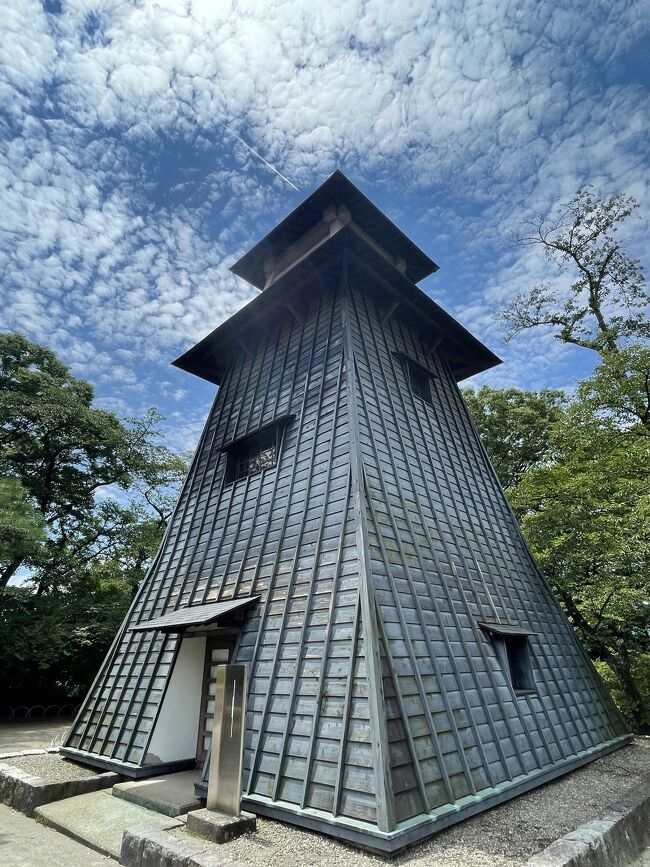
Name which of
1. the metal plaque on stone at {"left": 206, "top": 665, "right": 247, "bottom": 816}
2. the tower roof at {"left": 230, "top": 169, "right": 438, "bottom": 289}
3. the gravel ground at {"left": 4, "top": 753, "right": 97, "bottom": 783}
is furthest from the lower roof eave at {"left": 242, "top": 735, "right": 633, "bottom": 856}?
the tower roof at {"left": 230, "top": 169, "right": 438, "bottom": 289}

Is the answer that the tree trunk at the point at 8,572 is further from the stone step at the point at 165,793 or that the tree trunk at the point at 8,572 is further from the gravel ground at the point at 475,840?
the gravel ground at the point at 475,840

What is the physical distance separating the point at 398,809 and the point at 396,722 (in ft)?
2.19

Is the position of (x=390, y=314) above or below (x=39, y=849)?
above

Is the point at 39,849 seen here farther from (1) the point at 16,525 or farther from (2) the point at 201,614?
(1) the point at 16,525

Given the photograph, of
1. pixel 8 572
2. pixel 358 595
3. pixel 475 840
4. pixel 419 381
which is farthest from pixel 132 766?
pixel 8 572

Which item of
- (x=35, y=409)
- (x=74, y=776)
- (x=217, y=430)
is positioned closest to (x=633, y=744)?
(x=74, y=776)

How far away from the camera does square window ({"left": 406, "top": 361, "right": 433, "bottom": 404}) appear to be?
977 centimetres

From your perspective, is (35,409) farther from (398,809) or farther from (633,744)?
(633,744)

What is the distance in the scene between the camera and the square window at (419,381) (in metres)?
9.77

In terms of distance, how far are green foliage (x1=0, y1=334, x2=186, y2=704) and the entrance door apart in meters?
9.94

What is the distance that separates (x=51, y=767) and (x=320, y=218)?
1153 centimetres

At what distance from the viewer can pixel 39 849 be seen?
15.4ft

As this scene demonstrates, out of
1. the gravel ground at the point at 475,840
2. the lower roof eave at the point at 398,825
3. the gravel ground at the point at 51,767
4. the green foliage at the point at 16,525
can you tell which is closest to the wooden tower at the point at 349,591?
the lower roof eave at the point at 398,825

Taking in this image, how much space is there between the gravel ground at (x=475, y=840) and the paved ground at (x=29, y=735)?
332 inches
